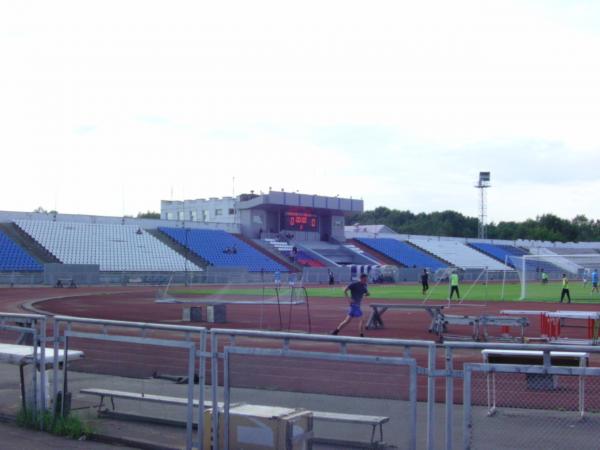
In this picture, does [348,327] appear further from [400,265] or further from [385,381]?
[400,265]

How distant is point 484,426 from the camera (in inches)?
344

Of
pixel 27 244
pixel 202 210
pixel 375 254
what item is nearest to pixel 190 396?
pixel 27 244

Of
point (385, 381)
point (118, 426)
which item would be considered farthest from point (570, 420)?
point (118, 426)

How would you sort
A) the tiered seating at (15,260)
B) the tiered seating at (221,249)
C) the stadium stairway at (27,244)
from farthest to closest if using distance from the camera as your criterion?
the tiered seating at (221,249) → the stadium stairway at (27,244) → the tiered seating at (15,260)

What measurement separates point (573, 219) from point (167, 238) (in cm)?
11902

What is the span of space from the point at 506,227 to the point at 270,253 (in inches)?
3668

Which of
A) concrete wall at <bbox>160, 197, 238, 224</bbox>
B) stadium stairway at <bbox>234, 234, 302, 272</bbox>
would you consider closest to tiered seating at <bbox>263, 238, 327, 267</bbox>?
stadium stairway at <bbox>234, 234, 302, 272</bbox>

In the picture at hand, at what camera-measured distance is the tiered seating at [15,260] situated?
58812mm

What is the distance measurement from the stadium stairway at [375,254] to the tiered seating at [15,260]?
145ft

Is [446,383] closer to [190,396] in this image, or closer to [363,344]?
[363,344]

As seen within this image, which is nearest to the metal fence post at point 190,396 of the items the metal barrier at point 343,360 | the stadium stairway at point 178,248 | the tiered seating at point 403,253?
the metal barrier at point 343,360

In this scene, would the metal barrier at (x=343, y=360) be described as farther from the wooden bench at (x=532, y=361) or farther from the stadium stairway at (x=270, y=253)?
the stadium stairway at (x=270, y=253)

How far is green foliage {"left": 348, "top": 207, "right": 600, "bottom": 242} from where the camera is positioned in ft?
510

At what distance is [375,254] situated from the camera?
95.4 meters
